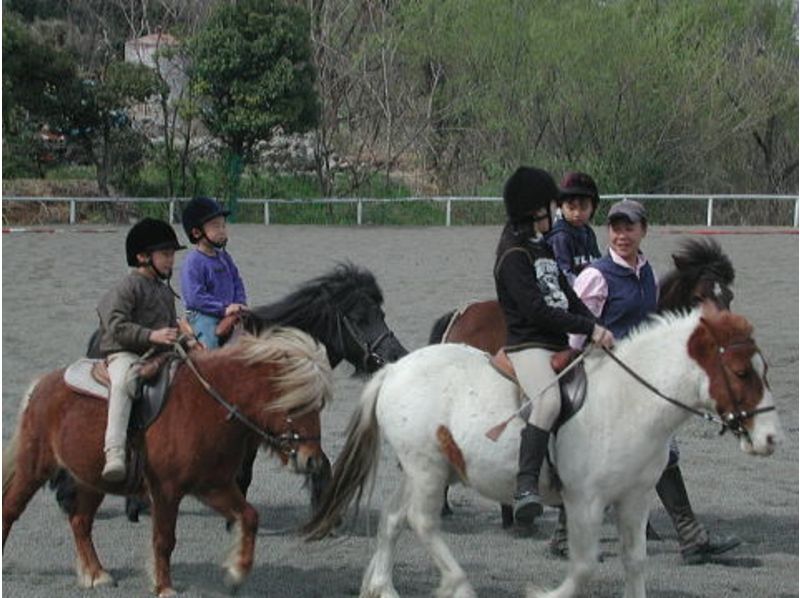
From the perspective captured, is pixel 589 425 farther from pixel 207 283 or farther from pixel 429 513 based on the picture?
pixel 207 283

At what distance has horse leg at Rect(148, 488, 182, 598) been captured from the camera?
6371mm

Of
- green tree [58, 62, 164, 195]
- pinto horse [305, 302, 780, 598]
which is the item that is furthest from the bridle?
green tree [58, 62, 164, 195]

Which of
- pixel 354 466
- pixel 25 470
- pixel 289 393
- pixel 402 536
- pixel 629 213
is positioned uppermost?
pixel 629 213

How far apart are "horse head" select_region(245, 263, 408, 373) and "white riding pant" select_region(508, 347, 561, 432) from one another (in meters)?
2.17

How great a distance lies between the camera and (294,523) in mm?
8281

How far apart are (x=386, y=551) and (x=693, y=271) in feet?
8.22

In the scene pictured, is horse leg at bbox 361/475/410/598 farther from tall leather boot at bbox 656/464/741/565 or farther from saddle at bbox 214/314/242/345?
saddle at bbox 214/314/242/345

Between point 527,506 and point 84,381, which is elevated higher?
point 84,381

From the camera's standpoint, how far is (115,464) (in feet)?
20.9

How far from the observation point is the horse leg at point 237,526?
633 cm

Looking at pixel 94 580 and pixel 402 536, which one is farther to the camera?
pixel 402 536

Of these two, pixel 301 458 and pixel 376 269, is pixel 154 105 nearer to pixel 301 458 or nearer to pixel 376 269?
pixel 376 269

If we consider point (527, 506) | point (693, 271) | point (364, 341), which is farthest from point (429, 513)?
point (693, 271)

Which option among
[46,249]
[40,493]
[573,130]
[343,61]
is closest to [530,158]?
[573,130]
